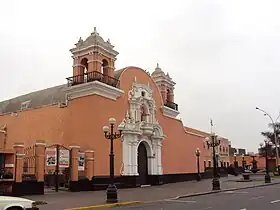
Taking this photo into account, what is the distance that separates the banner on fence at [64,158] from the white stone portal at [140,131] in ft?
19.1

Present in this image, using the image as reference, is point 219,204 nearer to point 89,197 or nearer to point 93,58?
point 89,197

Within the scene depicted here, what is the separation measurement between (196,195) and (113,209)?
7.71 metres

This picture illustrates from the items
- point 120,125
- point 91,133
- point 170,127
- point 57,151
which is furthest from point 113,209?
point 170,127

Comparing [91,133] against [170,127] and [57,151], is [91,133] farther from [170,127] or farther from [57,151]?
[170,127]

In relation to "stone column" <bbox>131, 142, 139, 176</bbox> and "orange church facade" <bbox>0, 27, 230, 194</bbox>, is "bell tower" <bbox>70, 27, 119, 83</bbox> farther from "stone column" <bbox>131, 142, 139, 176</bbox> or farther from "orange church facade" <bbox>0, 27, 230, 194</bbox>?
"stone column" <bbox>131, 142, 139, 176</bbox>

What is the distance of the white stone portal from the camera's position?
97.5ft

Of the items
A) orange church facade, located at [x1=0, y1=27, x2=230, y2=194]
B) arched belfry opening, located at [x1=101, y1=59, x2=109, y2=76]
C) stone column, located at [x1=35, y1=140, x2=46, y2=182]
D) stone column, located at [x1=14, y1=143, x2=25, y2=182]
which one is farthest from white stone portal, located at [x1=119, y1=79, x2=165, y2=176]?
stone column, located at [x1=14, y1=143, x2=25, y2=182]

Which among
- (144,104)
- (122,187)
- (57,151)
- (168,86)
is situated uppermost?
(168,86)

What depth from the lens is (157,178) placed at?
3288 centimetres

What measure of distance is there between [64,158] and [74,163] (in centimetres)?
77

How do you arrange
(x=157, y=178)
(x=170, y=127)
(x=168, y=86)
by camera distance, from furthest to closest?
1. (x=168, y=86)
2. (x=170, y=127)
3. (x=157, y=178)

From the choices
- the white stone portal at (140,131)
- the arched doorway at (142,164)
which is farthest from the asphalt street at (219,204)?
the arched doorway at (142,164)

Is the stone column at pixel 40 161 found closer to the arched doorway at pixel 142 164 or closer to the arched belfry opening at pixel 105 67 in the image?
the arched belfry opening at pixel 105 67

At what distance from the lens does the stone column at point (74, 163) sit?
2466 cm
